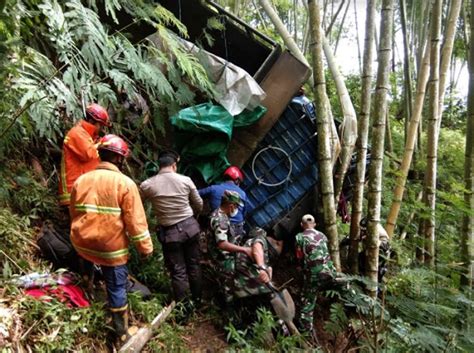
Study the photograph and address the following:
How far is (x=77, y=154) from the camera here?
139 inches

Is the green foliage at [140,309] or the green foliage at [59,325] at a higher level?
the green foliage at [59,325]

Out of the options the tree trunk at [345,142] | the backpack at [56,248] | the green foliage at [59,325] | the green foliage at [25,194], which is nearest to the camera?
the green foliage at [59,325]

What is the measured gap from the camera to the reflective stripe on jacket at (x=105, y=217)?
299cm

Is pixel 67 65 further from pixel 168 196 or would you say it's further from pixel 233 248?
pixel 233 248

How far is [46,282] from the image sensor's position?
312cm

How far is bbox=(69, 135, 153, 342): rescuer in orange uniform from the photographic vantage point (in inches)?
118

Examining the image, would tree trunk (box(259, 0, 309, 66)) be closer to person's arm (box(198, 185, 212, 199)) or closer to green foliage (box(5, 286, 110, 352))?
person's arm (box(198, 185, 212, 199))

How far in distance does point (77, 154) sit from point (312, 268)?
8.91 feet

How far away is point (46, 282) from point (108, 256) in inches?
22.2

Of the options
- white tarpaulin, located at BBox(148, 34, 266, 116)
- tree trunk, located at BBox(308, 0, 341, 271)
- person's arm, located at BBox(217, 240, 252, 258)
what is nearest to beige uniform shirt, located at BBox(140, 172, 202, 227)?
person's arm, located at BBox(217, 240, 252, 258)

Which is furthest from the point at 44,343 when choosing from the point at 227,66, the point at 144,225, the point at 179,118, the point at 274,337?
the point at 227,66

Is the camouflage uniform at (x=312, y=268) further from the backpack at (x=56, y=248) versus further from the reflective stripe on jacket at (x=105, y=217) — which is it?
the backpack at (x=56, y=248)

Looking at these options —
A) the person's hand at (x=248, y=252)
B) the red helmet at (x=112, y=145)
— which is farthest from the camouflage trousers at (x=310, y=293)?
the red helmet at (x=112, y=145)

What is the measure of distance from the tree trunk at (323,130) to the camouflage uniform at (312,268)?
0.72 feet
